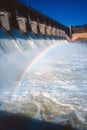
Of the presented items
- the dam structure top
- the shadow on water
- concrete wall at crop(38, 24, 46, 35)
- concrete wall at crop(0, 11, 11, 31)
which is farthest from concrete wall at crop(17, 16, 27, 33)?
the shadow on water

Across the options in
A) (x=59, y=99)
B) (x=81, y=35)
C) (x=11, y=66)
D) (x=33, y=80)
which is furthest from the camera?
(x=81, y=35)

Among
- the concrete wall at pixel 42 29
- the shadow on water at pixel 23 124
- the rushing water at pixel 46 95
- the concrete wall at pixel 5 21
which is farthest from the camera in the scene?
the concrete wall at pixel 42 29

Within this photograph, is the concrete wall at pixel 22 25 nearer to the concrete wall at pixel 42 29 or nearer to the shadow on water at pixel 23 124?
A: the concrete wall at pixel 42 29

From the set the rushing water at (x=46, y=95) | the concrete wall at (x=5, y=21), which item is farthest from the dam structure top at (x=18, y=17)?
the rushing water at (x=46, y=95)

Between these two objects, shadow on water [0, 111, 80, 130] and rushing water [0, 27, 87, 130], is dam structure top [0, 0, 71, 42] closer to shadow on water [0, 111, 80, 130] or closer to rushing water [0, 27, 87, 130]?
rushing water [0, 27, 87, 130]

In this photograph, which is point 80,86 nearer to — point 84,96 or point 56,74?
point 84,96

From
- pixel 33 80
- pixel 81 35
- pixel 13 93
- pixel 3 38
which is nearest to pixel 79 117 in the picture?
pixel 13 93

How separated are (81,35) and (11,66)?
2388 cm

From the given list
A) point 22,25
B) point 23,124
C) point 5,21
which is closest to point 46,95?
point 23,124

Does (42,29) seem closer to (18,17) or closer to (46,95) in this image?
(18,17)

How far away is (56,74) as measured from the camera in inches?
211

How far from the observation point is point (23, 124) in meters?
2.67

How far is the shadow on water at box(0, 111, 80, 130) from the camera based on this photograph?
257 cm

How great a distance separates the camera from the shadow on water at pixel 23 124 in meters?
2.57
